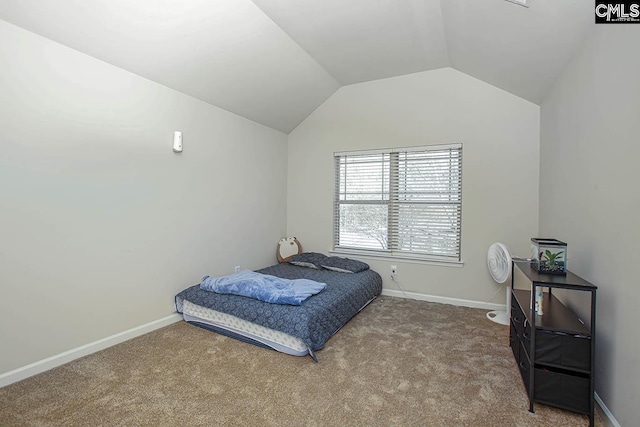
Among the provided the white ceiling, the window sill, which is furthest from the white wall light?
the window sill

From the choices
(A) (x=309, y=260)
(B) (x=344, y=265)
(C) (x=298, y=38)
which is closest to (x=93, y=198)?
(C) (x=298, y=38)

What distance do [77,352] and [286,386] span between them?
164 cm

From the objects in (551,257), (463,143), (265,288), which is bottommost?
(265,288)

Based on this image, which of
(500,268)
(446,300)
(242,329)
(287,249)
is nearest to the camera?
(242,329)

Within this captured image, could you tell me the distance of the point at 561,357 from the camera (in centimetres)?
169

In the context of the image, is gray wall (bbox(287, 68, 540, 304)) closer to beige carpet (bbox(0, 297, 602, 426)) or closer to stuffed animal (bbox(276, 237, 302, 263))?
stuffed animal (bbox(276, 237, 302, 263))

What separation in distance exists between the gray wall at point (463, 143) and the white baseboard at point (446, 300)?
5cm

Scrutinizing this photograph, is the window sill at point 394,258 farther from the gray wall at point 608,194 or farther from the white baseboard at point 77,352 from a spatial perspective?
the white baseboard at point 77,352

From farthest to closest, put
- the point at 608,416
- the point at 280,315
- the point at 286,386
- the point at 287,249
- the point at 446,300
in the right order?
the point at 287,249 < the point at 446,300 < the point at 280,315 < the point at 286,386 < the point at 608,416

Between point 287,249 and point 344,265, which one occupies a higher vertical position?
point 287,249

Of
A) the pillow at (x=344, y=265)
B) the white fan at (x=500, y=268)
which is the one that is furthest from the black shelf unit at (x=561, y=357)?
the pillow at (x=344, y=265)

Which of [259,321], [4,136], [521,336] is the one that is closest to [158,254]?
[259,321]

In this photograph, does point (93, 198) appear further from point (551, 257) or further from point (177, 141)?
point (551, 257)

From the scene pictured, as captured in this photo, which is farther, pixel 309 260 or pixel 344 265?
pixel 309 260
